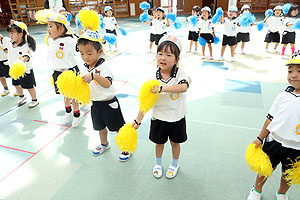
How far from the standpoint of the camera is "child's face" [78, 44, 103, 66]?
1.79 meters

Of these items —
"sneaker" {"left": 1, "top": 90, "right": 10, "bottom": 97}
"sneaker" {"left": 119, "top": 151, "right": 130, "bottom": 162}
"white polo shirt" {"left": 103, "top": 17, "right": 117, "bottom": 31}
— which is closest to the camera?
"sneaker" {"left": 119, "top": 151, "right": 130, "bottom": 162}

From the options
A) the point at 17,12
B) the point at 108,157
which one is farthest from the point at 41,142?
the point at 17,12

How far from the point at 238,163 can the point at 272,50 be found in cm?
503

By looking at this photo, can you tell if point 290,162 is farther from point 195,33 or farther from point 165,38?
point 195,33

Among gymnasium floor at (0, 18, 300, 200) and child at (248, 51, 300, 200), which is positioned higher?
child at (248, 51, 300, 200)

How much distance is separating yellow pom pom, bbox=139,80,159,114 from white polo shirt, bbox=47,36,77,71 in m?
1.50

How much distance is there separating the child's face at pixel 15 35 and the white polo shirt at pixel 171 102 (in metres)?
2.31

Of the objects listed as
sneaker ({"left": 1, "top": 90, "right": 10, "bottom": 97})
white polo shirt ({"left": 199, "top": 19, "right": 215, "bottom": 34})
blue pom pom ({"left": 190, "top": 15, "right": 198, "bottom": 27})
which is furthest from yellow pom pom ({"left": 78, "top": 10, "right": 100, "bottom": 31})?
blue pom pom ({"left": 190, "top": 15, "right": 198, "bottom": 27})

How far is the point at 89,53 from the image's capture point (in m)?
1.80

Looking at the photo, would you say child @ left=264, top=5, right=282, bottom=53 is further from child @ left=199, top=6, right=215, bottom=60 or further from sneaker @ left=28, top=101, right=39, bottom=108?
sneaker @ left=28, top=101, right=39, bottom=108

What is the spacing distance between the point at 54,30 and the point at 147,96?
1.64 m

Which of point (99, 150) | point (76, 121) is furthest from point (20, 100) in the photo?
point (99, 150)

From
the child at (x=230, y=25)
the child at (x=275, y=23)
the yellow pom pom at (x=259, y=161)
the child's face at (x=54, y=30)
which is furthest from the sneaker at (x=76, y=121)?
the child at (x=275, y=23)

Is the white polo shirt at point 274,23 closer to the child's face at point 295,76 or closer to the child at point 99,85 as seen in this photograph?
the child's face at point 295,76
